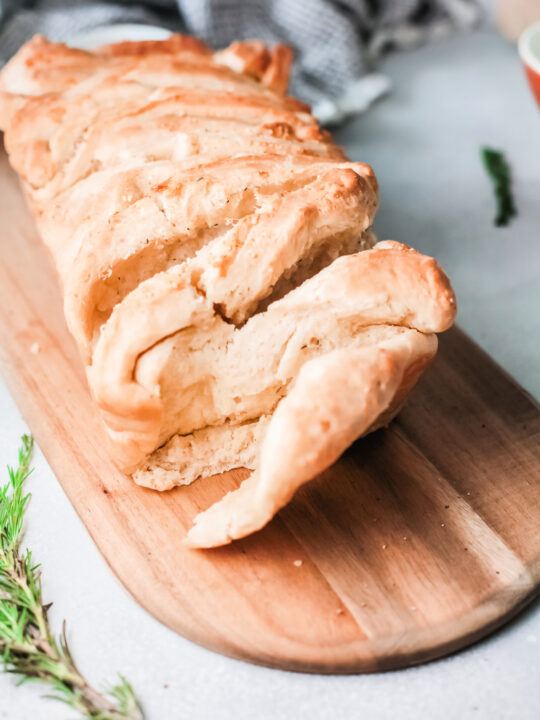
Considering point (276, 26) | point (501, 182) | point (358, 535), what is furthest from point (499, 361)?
point (276, 26)

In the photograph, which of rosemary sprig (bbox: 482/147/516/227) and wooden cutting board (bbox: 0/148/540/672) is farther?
rosemary sprig (bbox: 482/147/516/227)

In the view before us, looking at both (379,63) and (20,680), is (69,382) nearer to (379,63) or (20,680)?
(20,680)

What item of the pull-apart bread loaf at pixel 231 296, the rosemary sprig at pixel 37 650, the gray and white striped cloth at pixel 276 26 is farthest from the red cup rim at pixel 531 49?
the rosemary sprig at pixel 37 650

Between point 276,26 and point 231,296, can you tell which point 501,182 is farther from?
point 231,296

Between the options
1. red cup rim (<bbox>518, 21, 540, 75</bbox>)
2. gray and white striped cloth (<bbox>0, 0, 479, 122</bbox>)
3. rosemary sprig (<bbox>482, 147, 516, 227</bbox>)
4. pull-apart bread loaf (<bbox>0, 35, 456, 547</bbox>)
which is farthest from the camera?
gray and white striped cloth (<bbox>0, 0, 479, 122</bbox>)

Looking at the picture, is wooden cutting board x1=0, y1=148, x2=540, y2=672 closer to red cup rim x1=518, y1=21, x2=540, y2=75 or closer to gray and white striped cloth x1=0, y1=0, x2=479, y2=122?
red cup rim x1=518, y1=21, x2=540, y2=75

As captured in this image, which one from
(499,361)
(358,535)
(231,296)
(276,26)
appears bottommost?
(499,361)

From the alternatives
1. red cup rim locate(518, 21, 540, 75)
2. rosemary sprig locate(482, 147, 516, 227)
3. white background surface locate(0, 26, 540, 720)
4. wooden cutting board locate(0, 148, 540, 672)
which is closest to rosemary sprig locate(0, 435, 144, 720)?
white background surface locate(0, 26, 540, 720)
